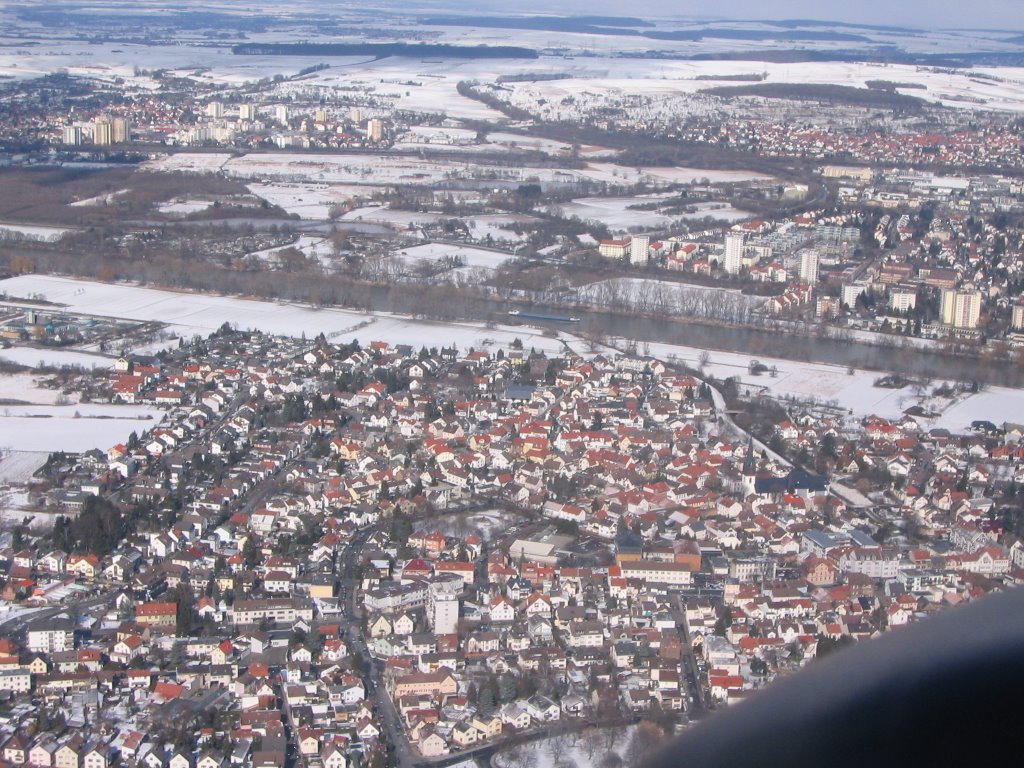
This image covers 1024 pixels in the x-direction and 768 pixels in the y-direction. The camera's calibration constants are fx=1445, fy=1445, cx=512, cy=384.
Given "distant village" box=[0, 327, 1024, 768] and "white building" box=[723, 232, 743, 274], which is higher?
"white building" box=[723, 232, 743, 274]

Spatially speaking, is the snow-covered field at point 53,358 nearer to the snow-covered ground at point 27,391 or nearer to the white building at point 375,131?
the snow-covered ground at point 27,391

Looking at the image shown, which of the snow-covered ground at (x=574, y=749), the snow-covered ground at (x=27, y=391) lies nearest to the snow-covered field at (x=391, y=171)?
the snow-covered ground at (x=27, y=391)

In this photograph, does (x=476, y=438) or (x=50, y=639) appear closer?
(x=50, y=639)

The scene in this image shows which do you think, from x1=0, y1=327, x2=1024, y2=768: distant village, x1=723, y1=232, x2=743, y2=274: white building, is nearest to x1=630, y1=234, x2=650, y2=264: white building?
x1=723, y1=232, x2=743, y2=274: white building

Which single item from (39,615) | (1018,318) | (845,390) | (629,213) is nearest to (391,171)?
(629,213)

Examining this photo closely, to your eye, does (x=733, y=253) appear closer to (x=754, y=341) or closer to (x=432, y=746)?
(x=754, y=341)

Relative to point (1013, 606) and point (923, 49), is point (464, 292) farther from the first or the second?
point (923, 49)

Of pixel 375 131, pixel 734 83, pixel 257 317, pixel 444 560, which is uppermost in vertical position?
pixel 734 83

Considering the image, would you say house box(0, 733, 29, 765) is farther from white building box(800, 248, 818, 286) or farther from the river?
white building box(800, 248, 818, 286)
